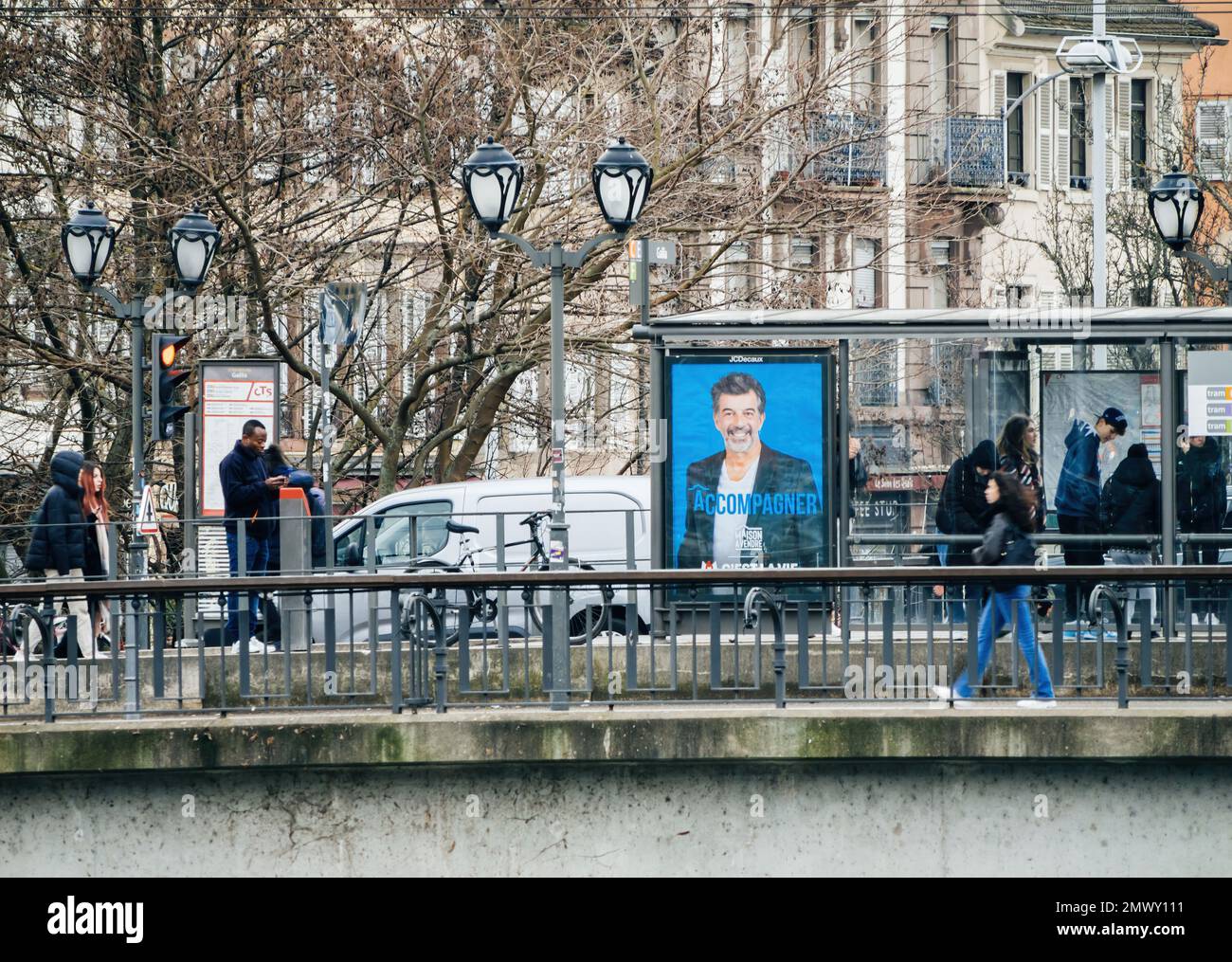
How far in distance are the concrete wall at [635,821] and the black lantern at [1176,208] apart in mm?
8000

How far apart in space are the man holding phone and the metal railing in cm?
360

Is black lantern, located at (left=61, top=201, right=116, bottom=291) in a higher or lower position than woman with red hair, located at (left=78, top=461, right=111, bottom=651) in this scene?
higher

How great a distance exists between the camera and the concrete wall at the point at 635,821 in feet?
34.7

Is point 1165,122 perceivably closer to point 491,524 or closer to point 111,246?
point 491,524

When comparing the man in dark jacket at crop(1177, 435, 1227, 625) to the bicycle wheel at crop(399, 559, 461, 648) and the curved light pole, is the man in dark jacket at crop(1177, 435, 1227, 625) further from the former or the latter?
the curved light pole

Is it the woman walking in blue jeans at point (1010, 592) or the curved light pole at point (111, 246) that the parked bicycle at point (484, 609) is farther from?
the curved light pole at point (111, 246)

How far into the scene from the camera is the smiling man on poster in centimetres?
1448

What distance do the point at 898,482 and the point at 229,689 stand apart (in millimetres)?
5548

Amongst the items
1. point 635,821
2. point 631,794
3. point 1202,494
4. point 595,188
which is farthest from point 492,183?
point 1202,494

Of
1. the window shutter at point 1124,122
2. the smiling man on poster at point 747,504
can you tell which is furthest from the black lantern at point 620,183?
the window shutter at point 1124,122

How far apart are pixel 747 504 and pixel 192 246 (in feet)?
17.1

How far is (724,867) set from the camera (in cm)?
1064

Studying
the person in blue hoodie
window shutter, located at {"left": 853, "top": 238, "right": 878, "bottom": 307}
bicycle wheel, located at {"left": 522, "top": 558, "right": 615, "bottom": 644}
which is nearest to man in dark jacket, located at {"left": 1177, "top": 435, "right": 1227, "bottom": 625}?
bicycle wheel, located at {"left": 522, "top": 558, "right": 615, "bottom": 644}

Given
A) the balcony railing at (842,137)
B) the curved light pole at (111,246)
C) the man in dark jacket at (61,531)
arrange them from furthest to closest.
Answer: the balcony railing at (842,137)
the curved light pole at (111,246)
the man in dark jacket at (61,531)
